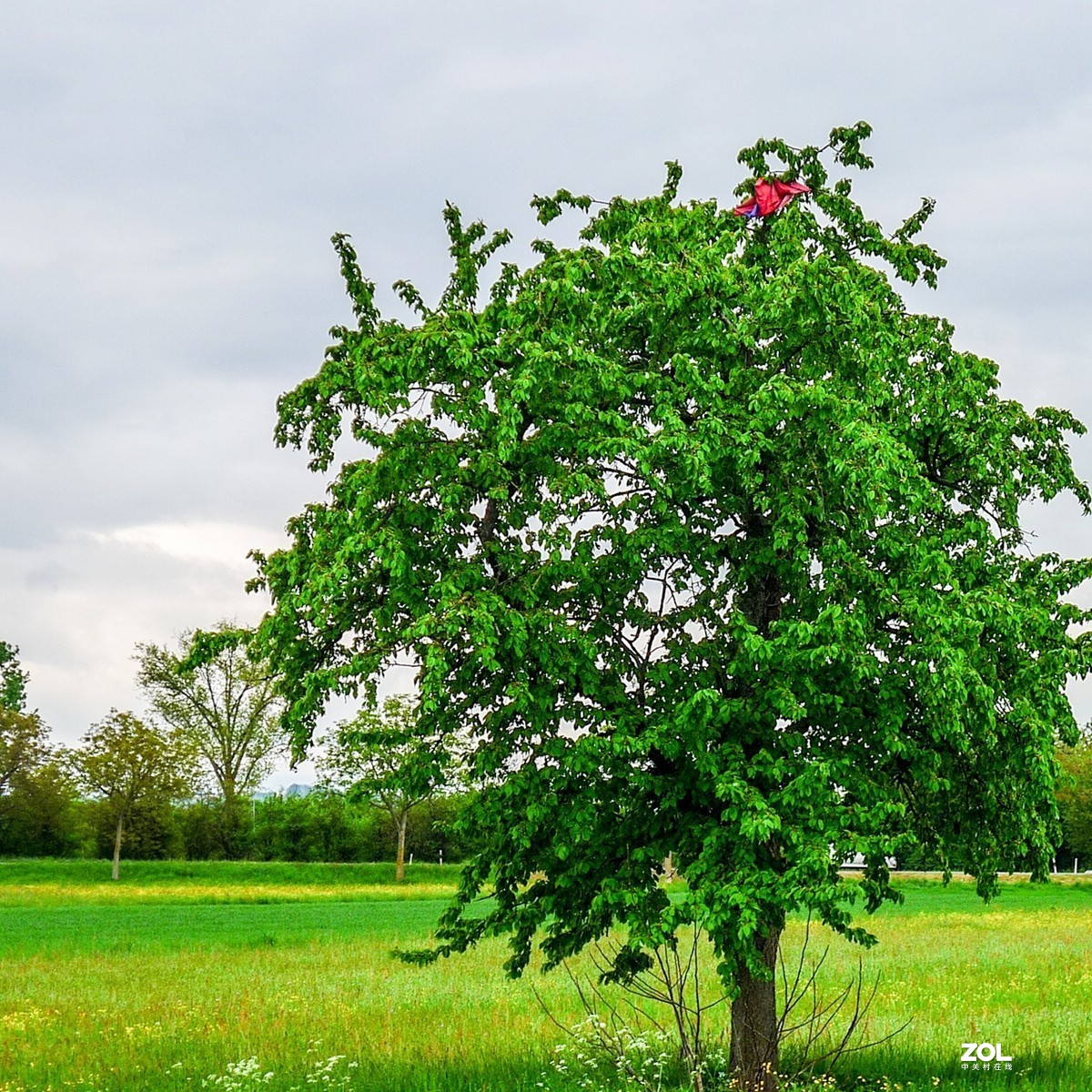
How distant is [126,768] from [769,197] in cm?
5559

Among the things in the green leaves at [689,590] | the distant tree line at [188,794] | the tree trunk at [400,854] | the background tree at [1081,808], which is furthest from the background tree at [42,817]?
the background tree at [1081,808]

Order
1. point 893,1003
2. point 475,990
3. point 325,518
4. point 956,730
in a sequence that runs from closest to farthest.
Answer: point 956,730 < point 325,518 < point 893,1003 < point 475,990

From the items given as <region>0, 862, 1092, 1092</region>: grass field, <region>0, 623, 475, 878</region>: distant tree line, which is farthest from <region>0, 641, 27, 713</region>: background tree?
<region>0, 862, 1092, 1092</region>: grass field

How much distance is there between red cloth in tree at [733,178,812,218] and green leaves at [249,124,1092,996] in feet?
1.98

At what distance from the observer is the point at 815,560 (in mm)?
12898

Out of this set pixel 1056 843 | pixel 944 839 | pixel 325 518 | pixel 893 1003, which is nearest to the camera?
pixel 325 518

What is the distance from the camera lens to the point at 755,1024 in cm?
1362

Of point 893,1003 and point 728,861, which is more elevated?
point 728,861

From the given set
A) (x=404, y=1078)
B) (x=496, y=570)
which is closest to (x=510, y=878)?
(x=404, y=1078)

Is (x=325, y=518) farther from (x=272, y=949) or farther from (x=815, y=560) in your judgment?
(x=272, y=949)

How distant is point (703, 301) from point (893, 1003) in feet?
46.1

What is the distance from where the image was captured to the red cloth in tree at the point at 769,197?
1496cm

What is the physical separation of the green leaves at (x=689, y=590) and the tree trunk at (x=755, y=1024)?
1635 mm

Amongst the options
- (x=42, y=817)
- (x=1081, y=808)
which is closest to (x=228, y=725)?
(x=42, y=817)
